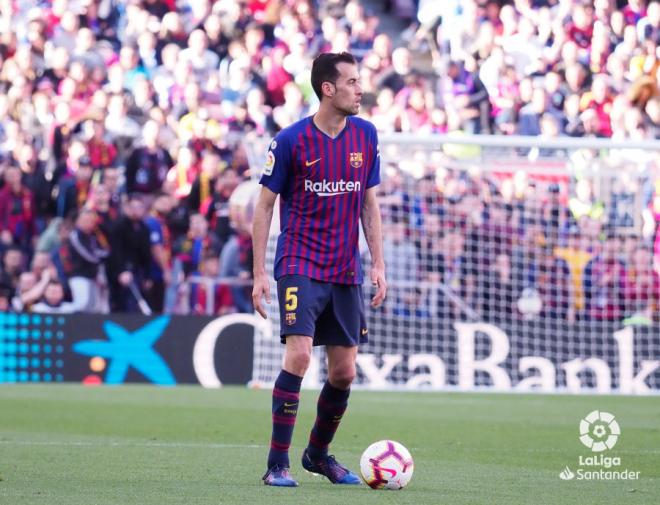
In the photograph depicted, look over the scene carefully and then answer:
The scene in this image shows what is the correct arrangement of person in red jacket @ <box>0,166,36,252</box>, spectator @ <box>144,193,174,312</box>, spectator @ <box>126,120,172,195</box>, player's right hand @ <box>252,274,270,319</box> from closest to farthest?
player's right hand @ <box>252,274,270,319</box>, spectator @ <box>144,193,174,312</box>, person in red jacket @ <box>0,166,36,252</box>, spectator @ <box>126,120,172,195</box>

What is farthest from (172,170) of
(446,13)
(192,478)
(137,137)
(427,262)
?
(192,478)

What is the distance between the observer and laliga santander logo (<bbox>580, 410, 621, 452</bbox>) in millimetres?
9359

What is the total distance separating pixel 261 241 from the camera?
702 cm

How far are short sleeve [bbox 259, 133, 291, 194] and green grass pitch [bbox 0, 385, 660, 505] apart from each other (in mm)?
1514

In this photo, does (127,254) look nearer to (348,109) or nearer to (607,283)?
(607,283)

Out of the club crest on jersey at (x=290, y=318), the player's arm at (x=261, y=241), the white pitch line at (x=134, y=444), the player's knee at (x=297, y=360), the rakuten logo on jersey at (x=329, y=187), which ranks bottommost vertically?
the white pitch line at (x=134, y=444)

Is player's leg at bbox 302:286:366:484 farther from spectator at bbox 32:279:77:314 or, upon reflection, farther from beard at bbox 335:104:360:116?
spectator at bbox 32:279:77:314

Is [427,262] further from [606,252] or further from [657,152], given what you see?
[657,152]

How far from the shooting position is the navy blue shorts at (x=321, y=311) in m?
6.89

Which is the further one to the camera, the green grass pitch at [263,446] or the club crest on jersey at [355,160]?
the club crest on jersey at [355,160]

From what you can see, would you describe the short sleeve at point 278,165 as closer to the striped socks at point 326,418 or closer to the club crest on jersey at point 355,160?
the club crest on jersey at point 355,160

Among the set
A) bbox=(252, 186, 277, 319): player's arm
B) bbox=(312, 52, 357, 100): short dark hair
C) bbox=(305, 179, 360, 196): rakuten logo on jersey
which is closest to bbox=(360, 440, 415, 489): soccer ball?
bbox=(252, 186, 277, 319): player's arm

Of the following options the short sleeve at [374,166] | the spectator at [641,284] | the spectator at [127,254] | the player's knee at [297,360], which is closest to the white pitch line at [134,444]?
the player's knee at [297,360]

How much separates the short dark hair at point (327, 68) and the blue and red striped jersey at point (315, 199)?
0.21 m
